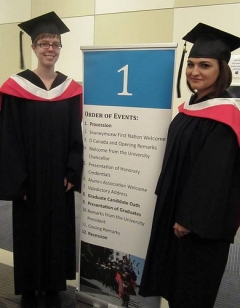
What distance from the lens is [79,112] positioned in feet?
6.45

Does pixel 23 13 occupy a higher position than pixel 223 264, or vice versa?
pixel 23 13

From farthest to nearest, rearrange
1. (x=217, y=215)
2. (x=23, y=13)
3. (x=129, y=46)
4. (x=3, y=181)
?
(x=23, y=13) < (x=3, y=181) < (x=129, y=46) < (x=217, y=215)

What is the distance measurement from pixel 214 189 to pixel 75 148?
0.93m

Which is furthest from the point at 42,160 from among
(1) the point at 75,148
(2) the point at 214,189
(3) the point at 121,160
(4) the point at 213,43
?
(4) the point at 213,43

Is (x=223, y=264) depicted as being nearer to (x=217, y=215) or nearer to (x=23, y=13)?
(x=217, y=215)

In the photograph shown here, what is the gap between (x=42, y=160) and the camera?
190cm

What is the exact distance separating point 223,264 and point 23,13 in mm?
4320

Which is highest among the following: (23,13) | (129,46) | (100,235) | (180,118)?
(23,13)

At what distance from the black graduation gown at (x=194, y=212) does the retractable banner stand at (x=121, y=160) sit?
0.12m

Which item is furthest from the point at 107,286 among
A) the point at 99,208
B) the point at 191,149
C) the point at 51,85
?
the point at 51,85

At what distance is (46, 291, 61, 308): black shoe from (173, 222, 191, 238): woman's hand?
1080mm

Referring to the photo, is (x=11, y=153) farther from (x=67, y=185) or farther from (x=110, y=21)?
(x=110, y=21)

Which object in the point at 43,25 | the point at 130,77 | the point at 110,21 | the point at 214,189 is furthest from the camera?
the point at 110,21

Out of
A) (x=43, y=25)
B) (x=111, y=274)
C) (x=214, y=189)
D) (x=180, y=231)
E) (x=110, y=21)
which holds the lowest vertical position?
(x=111, y=274)
